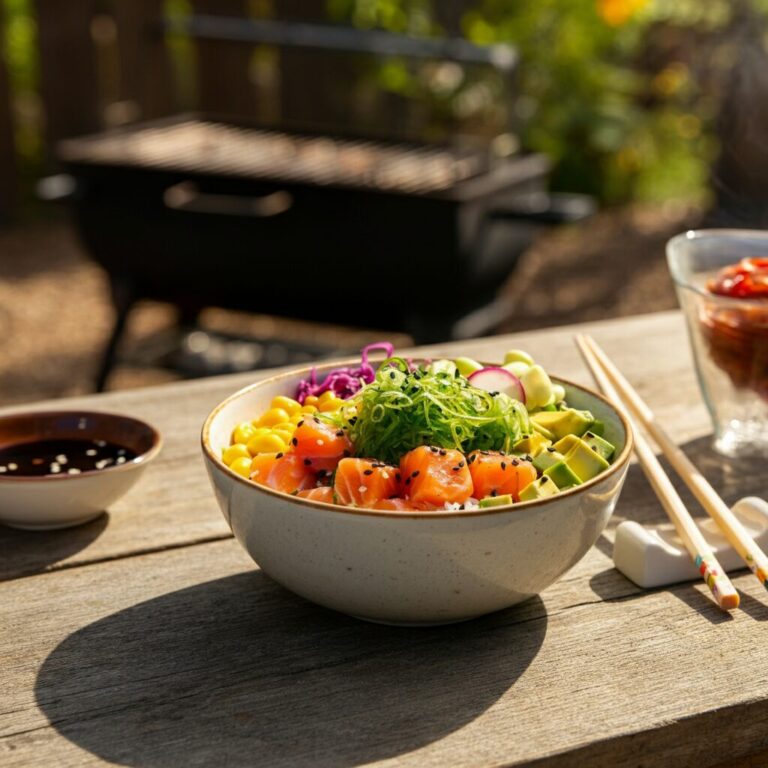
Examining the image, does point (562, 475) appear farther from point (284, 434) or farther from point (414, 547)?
point (284, 434)

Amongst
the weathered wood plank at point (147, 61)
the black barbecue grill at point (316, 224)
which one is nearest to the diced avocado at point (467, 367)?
the black barbecue grill at point (316, 224)

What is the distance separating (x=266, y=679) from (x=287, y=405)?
33 cm

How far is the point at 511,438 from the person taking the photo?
117cm

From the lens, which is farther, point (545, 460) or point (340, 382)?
point (340, 382)

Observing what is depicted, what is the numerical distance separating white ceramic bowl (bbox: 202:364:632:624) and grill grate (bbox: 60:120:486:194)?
229 centimetres

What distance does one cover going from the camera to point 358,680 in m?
1.09

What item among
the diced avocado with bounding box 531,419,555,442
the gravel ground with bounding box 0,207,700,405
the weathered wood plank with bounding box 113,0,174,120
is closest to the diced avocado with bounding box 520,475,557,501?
the diced avocado with bounding box 531,419,555,442

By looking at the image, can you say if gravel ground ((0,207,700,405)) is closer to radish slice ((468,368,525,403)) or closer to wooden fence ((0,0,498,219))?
wooden fence ((0,0,498,219))

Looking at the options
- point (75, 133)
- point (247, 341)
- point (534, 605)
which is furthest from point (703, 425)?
point (75, 133)

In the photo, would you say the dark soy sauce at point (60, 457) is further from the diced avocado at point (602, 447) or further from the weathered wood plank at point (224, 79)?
the weathered wood plank at point (224, 79)

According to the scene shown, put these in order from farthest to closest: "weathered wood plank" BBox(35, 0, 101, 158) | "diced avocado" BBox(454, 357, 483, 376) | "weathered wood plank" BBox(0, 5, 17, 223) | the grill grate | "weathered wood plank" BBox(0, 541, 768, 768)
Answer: "weathered wood plank" BBox(0, 5, 17, 223), "weathered wood plank" BBox(35, 0, 101, 158), the grill grate, "diced avocado" BBox(454, 357, 483, 376), "weathered wood plank" BBox(0, 541, 768, 768)

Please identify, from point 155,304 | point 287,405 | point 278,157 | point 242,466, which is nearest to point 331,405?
point 287,405

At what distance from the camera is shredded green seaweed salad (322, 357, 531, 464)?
1.13m

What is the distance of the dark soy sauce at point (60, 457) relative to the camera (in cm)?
141
